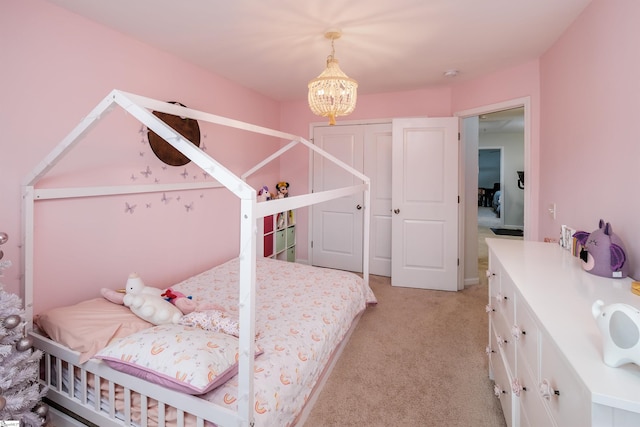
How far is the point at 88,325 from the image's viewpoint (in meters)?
1.46

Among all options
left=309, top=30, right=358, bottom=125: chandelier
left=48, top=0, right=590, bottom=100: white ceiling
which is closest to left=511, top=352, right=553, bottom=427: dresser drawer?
left=309, top=30, right=358, bottom=125: chandelier

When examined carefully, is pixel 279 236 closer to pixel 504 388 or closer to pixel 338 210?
pixel 338 210

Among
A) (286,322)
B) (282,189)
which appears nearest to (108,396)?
(286,322)

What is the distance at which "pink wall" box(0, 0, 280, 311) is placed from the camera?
1.62 metres

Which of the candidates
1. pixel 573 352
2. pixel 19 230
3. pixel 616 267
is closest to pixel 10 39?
pixel 19 230

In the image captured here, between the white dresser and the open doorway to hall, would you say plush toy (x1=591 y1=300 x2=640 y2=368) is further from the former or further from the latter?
the open doorway to hall

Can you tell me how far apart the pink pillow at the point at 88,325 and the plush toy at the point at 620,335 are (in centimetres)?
179

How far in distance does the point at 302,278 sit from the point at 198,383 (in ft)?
4.92

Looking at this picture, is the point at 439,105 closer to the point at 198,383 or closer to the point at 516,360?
the point at 516,360

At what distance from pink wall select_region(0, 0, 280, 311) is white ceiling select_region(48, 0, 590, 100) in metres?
0.17

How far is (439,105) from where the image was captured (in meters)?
3.61

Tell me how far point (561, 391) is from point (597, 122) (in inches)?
61.2

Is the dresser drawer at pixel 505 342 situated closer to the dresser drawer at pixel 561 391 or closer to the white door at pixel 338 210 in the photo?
the dresser drawer at pixel 561 391

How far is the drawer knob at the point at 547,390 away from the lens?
2.92 ft
